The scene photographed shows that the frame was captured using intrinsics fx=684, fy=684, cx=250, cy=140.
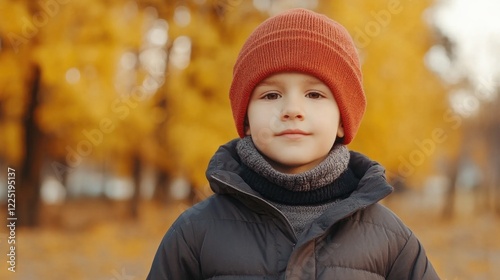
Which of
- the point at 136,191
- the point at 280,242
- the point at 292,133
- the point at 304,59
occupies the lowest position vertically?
the point at 136,191

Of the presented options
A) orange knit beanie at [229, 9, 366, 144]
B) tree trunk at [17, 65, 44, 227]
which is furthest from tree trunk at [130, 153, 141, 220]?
orange knit beanie at [229, 9, 366, 144]

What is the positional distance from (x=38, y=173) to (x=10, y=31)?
298cm

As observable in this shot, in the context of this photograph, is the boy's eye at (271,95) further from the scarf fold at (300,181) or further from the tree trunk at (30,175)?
the tree trunk at (30,175)

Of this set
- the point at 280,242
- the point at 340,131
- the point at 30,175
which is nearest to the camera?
the point at 280,242

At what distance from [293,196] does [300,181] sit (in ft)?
0.19

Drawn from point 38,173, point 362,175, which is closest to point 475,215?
point 38,173

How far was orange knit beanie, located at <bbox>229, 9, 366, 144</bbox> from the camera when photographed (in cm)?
201

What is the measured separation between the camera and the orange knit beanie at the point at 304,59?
201cm

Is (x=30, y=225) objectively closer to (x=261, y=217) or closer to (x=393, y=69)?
(x=393, y=69)

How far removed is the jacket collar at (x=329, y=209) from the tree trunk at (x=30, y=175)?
896cm

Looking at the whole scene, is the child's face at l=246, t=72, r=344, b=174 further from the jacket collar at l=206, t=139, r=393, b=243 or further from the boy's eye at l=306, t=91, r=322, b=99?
the jacket collar at l=206, t=139, r=393, b=243

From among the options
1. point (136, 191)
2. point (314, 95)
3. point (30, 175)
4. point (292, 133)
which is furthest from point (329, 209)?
point (136, 191)

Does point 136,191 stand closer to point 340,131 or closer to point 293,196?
point 340,131

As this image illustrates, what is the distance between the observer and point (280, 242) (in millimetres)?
1900
